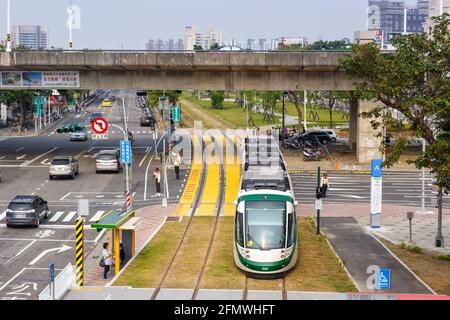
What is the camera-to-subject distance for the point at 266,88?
190 feet

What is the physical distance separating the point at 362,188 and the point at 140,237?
20015mm

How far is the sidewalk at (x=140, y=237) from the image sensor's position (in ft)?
83.7

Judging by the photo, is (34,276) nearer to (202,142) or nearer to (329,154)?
(329,154)

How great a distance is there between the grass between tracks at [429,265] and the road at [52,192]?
1356cm

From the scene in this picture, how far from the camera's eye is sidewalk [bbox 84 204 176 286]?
83.7 feet

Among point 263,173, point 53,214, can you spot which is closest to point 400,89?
point 263,173

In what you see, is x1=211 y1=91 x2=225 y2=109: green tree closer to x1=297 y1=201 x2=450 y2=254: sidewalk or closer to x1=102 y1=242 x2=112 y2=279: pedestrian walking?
x1=297 y1=201 x2=450 y2=254: sidewalk

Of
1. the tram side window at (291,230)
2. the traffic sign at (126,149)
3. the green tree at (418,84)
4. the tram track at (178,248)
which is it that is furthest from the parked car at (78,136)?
the tram side window at (291,230)

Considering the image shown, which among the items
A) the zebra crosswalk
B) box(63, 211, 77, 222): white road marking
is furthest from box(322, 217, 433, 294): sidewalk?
box(63, 211, 77, 222): white road marking

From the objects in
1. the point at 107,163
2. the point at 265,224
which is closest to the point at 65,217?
the point at 107,163

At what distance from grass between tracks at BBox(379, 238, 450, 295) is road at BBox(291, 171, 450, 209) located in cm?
1240

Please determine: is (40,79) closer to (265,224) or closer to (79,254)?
(79,254)

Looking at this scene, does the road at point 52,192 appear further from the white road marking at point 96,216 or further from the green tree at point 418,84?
the green tree at point 418,84

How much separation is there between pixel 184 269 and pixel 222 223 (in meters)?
9.73
